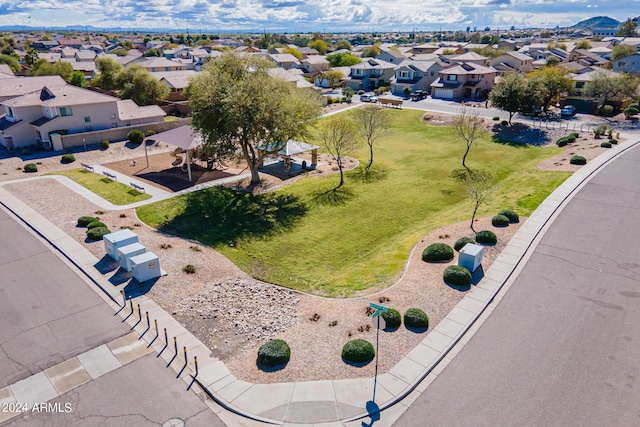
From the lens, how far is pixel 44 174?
42.0 metres

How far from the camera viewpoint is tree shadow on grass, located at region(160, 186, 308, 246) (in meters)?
31.9

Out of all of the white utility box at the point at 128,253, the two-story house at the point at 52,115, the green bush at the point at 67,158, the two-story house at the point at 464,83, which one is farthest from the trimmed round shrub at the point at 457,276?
the two-story house at the point at 464,83

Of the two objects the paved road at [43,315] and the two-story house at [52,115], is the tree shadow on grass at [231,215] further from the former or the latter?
the two-story house at [52,115]

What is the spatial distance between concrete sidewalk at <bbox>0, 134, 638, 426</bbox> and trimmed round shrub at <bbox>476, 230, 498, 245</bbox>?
2565 millimetres

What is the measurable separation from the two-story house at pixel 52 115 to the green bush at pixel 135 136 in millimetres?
4605

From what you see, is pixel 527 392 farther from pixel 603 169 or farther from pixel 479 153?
pixel 479 153

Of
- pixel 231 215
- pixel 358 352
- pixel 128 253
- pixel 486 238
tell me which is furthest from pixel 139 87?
pixel 358 352

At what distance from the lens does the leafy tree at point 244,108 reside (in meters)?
35.6

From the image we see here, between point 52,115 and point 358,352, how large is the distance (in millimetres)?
50283

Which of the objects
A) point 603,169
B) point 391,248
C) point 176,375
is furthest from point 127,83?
point 603,169

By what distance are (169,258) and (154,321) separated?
23.8 feet

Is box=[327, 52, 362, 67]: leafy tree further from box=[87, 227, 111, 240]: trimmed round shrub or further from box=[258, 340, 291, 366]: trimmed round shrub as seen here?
box=[258, 340, 291, 366]: trimmed round shrub

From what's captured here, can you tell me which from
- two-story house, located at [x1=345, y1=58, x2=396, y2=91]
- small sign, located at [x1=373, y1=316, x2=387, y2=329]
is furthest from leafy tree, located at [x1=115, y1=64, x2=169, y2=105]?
small sign, located at [x1=373, y1=316, x2=387, y2=329]

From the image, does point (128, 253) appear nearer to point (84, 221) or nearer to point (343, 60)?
point (84, 221)
